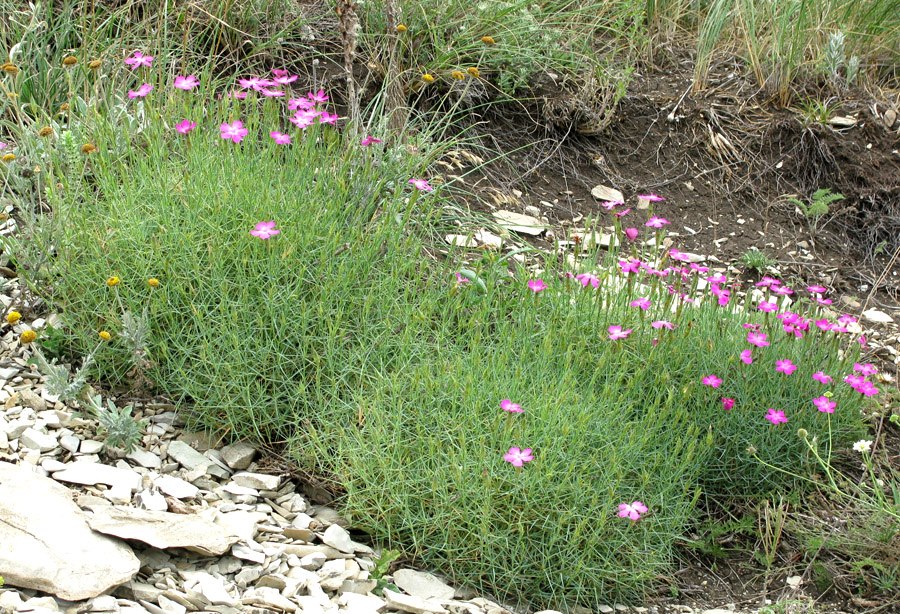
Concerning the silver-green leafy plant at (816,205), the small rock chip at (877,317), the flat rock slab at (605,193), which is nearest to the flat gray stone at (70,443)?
the flat rock slab at (605,193)

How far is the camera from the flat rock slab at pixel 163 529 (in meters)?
2.02

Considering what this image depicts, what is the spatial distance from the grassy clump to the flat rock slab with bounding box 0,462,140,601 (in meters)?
0.65

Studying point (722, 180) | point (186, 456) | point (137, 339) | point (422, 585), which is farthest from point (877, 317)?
point (137, 339)

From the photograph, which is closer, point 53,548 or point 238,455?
point 53,548

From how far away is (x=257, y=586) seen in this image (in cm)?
210

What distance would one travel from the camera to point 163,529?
2.09 meters

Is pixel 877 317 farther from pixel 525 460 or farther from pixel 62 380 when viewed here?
pixel 62 380

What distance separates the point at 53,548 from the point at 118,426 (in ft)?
1.95

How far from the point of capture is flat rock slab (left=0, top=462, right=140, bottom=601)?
1.80m

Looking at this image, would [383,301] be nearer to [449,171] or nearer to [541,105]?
[449,171]

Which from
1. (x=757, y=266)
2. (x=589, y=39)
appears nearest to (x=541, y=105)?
(x=589, y=39)

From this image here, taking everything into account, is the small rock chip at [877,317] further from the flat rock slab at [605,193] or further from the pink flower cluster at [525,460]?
the pink flower cluster at [525,460]

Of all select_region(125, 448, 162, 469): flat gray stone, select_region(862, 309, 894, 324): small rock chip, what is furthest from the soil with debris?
select_region(125, 448, 162, 469): flat gray stone

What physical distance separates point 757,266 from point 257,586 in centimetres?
328
